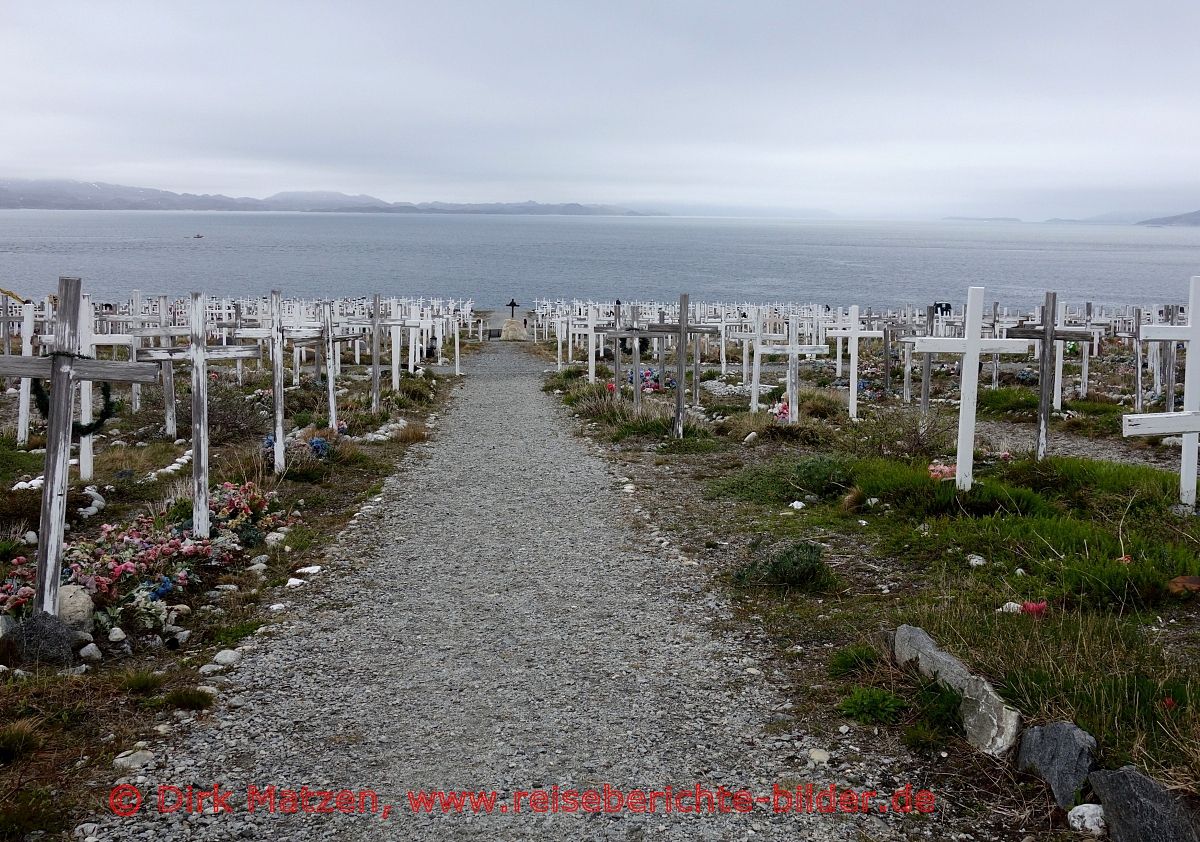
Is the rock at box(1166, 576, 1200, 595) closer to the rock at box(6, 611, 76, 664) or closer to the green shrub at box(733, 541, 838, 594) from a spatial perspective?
the green shrub at box(733, 541, 838, 594)

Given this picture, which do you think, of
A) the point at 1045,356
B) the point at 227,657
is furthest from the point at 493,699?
the point at 1045,356

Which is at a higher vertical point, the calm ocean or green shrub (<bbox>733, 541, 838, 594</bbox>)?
the calm ocean

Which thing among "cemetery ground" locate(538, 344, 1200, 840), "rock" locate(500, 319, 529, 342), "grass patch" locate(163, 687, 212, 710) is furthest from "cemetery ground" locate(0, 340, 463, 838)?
"rock" locate(500, 319, 529, 342)

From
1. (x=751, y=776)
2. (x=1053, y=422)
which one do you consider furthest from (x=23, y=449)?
(x=1053, y=422)

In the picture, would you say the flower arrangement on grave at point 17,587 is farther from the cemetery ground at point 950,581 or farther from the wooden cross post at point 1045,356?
the wooden cross post at point 1045,356

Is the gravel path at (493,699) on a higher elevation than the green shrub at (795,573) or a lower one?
lower

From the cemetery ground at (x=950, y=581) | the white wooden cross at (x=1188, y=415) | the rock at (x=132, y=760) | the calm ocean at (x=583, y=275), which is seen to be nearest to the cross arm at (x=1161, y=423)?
the white wooden cross at (x=1188, y=415)

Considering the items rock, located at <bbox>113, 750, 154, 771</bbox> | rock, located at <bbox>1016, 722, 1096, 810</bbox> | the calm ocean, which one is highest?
the calm ocean

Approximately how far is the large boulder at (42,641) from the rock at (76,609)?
272 mm

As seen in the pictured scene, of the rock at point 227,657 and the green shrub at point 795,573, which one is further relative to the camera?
the green shrub at point 795,573

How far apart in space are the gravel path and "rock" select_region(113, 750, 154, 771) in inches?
1.9

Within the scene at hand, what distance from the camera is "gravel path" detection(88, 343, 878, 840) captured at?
387 centimetres

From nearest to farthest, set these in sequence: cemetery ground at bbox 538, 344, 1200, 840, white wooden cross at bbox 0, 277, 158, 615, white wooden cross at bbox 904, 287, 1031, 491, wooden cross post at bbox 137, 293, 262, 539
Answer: cemetery ground at bbox 538, 344, 1200, 840, white wooden cross at bbox 0, 277, 158, 615, wooden cross post at bbox 137, 293, 262, 539, white wooden cross at bbox 904, 287, 1031, 491

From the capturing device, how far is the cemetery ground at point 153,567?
4289mm
